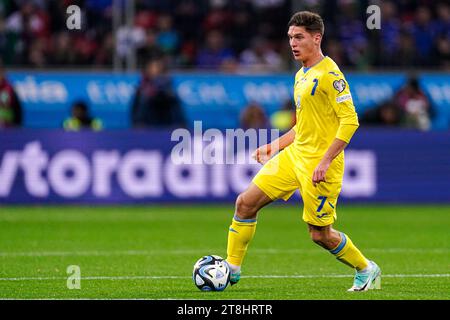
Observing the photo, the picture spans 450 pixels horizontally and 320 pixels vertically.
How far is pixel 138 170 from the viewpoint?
18.8m

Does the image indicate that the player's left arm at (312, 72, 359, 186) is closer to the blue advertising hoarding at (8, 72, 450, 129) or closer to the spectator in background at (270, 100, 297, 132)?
the spectator in background at (270, 100, 297, 132)

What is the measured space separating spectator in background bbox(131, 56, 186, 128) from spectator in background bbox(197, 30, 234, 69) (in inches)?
72.2

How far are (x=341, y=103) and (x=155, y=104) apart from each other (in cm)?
1151

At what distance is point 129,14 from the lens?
2106 centimetres

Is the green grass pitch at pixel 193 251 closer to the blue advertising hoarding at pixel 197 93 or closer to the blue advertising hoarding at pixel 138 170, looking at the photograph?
the blue advertising hoarding at pixel 138 170

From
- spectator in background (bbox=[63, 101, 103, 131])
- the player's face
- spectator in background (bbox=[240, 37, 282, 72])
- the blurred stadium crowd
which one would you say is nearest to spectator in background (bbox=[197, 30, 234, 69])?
the blurred stadium crowd

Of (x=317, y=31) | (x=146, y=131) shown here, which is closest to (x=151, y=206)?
(x=146, y=131)

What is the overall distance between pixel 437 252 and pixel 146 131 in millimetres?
7506

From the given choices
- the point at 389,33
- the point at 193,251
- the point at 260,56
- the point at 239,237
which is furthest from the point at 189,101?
the point at 239,237

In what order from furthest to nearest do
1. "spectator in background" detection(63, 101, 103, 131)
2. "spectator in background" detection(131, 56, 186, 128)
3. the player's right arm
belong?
"spectator in background" detection(131, 56, 186, 128) → "spectator in background" detection(63, 101, 103, 131) → the player's right arm

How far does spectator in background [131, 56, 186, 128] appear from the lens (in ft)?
66.7

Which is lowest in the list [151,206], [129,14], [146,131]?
[151,206]
